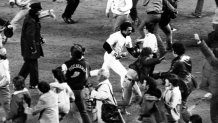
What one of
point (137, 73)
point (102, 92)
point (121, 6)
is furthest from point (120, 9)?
point (102, 92)

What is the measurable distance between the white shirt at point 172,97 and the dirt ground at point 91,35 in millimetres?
1855

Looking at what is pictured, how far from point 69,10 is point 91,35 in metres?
1.18

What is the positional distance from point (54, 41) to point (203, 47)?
26.1 feet

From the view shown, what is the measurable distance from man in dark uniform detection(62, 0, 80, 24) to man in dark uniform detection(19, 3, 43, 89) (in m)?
5.14

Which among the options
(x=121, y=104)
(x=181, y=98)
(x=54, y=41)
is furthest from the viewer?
(x=54, y=41)

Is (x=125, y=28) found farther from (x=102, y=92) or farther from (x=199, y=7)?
(x=199, y=7)

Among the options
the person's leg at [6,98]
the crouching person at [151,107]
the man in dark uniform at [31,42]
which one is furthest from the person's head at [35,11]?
the crouching person at [151,107]

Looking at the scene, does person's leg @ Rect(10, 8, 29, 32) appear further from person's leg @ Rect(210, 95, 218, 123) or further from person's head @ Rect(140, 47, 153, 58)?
person's leg @ Rect(210, 95, 218, 123)

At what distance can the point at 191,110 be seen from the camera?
1798 centimetres

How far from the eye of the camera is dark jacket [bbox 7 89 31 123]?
629 inches

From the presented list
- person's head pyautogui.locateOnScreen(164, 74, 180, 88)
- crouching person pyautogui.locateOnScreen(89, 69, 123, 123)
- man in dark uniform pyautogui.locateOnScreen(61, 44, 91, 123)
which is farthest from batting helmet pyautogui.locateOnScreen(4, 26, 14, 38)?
person's head pyautogui.locateOnScreen(164, 74, 180, 88)

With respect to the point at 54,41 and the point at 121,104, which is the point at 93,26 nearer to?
the point at 54,41

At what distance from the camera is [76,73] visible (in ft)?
55.3

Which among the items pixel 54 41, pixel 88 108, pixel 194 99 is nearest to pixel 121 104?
pixel 88 108
